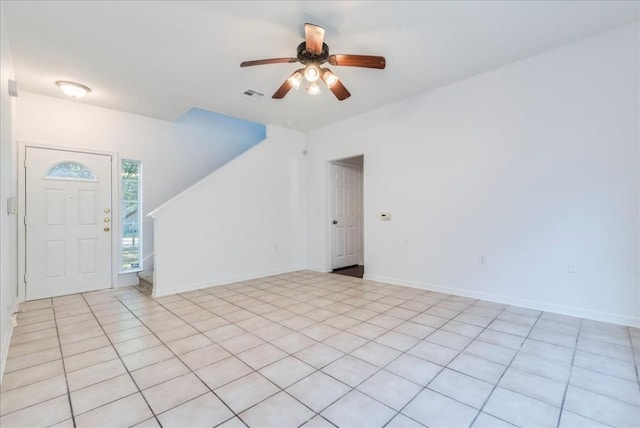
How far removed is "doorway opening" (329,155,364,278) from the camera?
573 centimetres

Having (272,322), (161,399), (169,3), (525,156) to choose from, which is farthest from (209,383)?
(525,156)

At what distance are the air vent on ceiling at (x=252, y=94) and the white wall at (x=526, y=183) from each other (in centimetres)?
186

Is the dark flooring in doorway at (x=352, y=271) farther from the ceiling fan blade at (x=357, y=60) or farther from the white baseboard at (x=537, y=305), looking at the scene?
the ceiling fan blade at (x=357, y=60)

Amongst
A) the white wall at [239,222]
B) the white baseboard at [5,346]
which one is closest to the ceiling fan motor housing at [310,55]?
the white wall at [239,222]

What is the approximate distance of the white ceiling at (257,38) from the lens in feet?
8.00

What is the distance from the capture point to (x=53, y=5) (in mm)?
2365

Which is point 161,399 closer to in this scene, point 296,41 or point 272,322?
point 272,322

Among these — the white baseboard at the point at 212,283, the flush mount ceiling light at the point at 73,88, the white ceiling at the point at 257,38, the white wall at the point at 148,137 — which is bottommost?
the white baseboard at the point at 212,283

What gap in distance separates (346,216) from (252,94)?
9.72 ft

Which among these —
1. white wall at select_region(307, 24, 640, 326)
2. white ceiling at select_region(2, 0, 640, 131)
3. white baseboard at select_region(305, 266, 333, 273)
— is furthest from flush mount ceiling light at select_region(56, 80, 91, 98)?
white baseboard at select_region(305, 266, 333, 273)

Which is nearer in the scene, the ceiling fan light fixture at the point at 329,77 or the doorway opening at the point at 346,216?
the ceiling fan light fixture at the point at 329,77

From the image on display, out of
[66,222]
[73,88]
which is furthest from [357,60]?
[66,222]

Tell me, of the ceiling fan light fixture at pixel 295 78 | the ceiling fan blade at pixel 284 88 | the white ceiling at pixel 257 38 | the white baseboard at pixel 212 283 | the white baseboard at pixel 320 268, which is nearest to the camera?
the white ceiling at pixel 257 38

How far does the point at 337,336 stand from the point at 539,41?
3474 mm
